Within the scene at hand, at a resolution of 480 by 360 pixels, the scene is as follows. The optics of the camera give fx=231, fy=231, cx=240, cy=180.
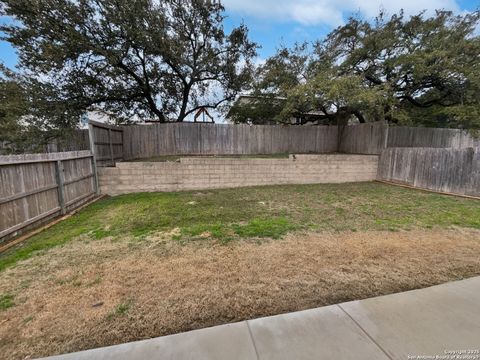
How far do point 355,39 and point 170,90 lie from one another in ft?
27.4

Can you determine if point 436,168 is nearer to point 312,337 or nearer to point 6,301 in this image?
point 312,337

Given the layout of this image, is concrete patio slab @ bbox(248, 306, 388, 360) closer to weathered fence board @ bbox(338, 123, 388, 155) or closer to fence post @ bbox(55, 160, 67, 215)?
fence post @ bbox(55, 160, 67, 215)

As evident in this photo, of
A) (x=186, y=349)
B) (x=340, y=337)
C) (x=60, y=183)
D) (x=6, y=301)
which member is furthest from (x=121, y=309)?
(x=60, y=183)

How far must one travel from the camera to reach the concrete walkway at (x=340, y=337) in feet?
4.96

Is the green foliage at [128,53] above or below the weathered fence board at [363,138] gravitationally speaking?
above

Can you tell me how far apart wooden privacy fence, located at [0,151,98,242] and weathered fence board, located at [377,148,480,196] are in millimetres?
10082

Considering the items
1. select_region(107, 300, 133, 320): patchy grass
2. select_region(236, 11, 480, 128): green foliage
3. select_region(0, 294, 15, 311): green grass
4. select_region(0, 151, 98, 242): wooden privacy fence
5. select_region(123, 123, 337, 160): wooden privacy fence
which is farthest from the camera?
select_region(123, 123, 337, 160): wooden privacy fence

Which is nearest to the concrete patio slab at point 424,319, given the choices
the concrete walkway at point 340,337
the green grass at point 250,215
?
the concrete walkway at point 340,337

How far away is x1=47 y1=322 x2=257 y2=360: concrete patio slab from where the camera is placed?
1.50 metres

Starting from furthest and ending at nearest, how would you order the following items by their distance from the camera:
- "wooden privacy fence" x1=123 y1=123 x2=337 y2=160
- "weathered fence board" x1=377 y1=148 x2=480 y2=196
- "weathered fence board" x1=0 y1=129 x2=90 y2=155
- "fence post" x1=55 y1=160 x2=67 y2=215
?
1. "wooden privacy fence" x1=123 y1=123 x2=337 y2=160
2. "weathered fence board" x1=0 y1=129 x2=90 y2=155
3. "weathered fence board" x1=377 y1=148 x2=480 y2=196
4. "fence post" x1=55 y1=160 x2=67 y2=215

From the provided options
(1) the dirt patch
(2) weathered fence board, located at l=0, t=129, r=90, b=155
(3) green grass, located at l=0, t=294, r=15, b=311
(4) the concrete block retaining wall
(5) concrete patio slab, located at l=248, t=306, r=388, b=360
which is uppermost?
(2) weathered fence board, located at l=0, t=129, r=90, b=155

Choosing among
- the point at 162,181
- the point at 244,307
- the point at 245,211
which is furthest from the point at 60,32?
the point at 244,307

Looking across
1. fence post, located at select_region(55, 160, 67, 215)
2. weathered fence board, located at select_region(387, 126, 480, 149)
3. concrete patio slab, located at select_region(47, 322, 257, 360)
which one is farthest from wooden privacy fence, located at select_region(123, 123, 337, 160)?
concrete patio slab, located at select_region(47, 322, 257, 360)

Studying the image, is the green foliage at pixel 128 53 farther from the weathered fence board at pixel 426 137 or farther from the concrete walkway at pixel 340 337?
the concrete walkway at pixel 340 337
